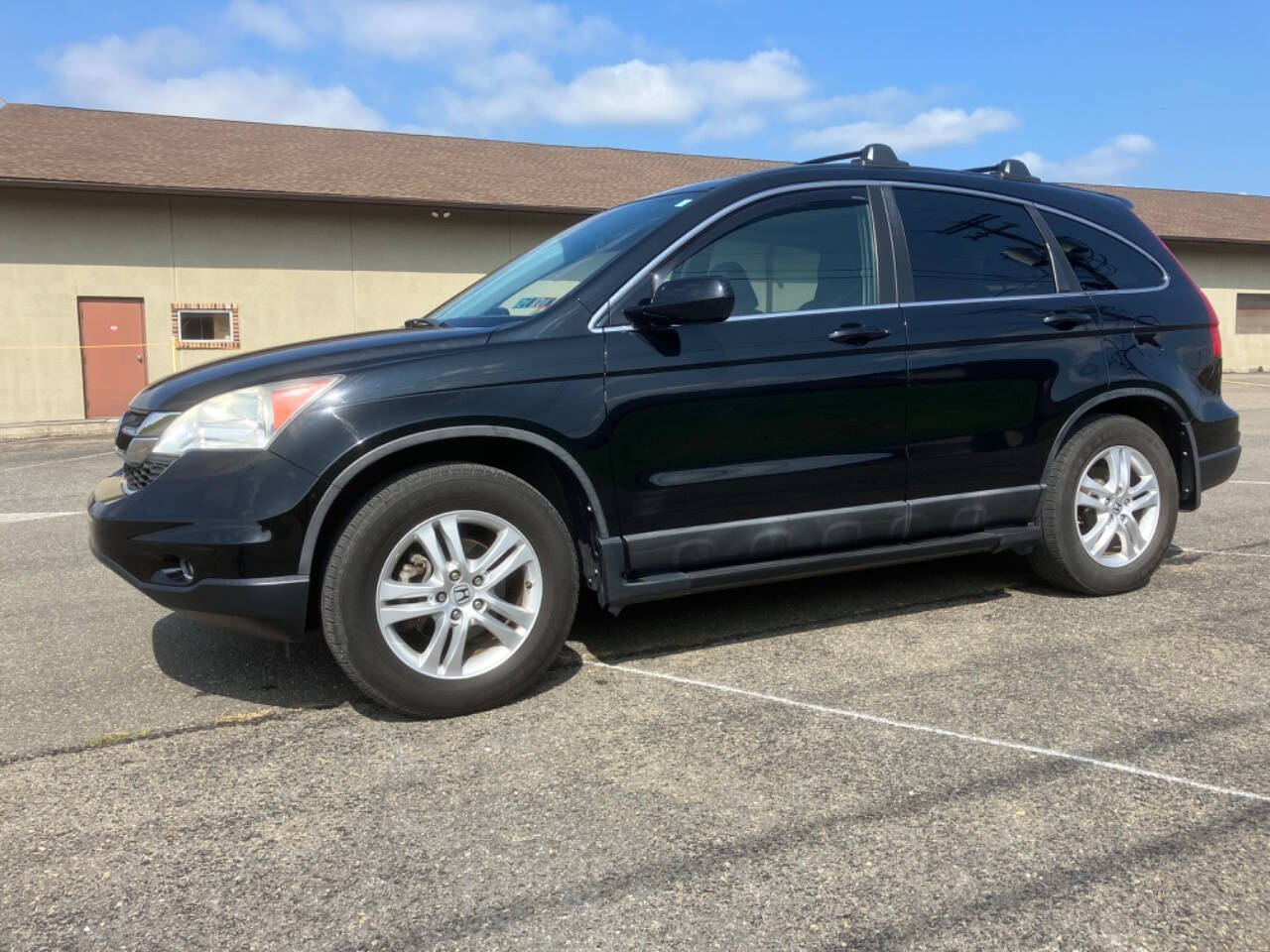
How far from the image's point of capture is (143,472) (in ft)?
11.2

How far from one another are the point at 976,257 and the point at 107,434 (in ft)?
49.6

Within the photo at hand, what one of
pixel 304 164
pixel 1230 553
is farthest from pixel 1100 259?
pixel 304 164

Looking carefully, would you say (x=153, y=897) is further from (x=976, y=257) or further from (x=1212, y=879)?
(x=976, y=257)

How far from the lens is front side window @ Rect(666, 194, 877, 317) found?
3.95 metres

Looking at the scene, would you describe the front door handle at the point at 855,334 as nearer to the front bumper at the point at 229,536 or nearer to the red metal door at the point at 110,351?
the front bumper at the point at 229,536

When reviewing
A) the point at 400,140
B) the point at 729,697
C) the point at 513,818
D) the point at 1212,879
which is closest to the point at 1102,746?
the point at 1212,879

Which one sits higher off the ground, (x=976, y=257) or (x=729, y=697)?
(x=976, y=257)

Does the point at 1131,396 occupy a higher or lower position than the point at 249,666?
higher

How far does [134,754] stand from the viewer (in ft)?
10.4

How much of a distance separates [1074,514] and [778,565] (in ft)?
5.21

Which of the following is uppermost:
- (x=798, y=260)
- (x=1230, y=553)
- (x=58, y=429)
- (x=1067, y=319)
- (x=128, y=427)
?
(x=798, y=260)

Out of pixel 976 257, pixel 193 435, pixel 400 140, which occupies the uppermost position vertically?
pixel 400 140

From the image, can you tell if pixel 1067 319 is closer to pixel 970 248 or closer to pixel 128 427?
pixel 970 248

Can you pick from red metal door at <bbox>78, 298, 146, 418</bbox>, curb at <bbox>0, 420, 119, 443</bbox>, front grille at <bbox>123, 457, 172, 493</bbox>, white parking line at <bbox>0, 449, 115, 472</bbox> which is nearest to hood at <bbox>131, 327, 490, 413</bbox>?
front grille at <bbox>123, 457, 172, 493</bbox>
